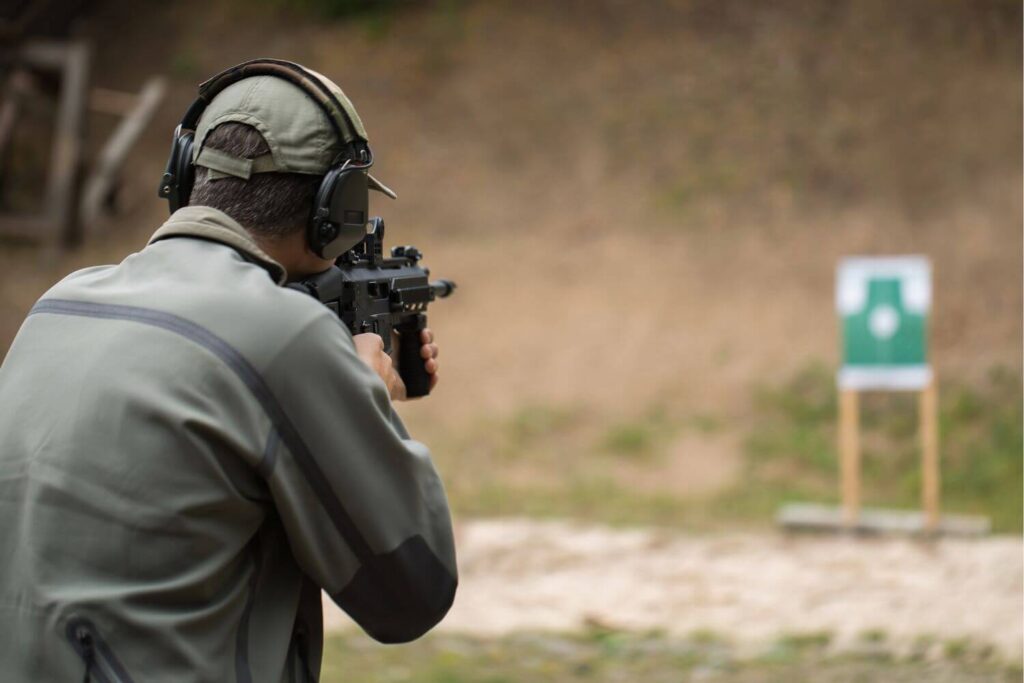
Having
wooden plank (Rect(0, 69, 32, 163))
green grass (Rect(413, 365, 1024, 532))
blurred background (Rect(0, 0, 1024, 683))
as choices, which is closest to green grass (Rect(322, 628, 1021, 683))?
blurred background (Rect(0, 0, 1024, 683))

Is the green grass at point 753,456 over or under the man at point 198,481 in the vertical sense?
under

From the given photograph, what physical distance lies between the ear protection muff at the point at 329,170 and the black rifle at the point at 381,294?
3.7 inches

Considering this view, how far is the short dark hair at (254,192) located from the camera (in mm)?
1490

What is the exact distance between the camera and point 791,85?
38.2 feet

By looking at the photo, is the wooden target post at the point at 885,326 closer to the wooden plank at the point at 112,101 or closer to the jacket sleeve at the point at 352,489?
the jacket sleeve at the point at 352,489

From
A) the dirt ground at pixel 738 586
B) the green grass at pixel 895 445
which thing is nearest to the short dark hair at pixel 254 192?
the dirt ground at pixel 738 586

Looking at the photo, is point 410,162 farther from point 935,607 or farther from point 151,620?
point 151,620

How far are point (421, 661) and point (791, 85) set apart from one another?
8528mm

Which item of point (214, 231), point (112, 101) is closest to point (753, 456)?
point (214, 231)

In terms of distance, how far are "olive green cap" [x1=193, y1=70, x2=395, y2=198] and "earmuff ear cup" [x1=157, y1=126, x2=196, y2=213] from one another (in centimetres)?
9

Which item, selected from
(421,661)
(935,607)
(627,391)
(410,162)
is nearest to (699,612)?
(935,607)

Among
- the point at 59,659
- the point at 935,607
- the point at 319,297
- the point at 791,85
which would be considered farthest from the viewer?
the point at 791,85

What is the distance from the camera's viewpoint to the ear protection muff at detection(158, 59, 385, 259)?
1.52 metres

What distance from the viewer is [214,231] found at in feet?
4.80
